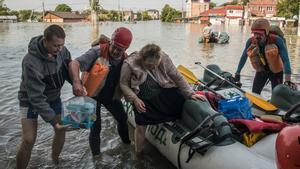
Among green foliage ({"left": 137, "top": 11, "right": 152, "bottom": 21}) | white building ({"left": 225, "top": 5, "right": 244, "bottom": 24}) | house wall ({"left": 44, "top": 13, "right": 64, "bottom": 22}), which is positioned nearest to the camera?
white building ({"left": 225, "top": 5, "right": 244, "bottom": 24})

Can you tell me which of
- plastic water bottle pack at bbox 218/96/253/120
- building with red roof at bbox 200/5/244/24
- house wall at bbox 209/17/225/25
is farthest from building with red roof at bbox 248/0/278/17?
plastic water bottle pack at bbox 218/96/253/120

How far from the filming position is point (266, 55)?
6297 millimetres

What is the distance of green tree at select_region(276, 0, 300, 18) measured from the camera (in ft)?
216

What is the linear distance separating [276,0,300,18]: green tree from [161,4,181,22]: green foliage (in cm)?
5702

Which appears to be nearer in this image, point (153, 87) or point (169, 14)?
point (153, 87)

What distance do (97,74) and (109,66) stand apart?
19cm

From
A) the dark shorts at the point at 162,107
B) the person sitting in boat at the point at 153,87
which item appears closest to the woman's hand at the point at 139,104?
the person sitting in boat at the point at 153,87

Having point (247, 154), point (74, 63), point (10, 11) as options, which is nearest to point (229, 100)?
point (247, 154)

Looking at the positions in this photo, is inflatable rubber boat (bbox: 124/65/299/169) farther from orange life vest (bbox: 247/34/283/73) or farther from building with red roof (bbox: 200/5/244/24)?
building with red roof (bbox: 200/5/244/24)

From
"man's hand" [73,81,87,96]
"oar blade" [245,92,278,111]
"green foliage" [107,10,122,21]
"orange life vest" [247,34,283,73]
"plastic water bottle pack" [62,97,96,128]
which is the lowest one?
"oar blade" [245,92,278,111]

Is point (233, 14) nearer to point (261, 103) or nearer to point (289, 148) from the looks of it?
point (261, 103)

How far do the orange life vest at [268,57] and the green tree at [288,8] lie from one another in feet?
206

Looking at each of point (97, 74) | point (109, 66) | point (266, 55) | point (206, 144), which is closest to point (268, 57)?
point (266, 55)

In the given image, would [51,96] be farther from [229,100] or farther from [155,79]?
[229,100]
